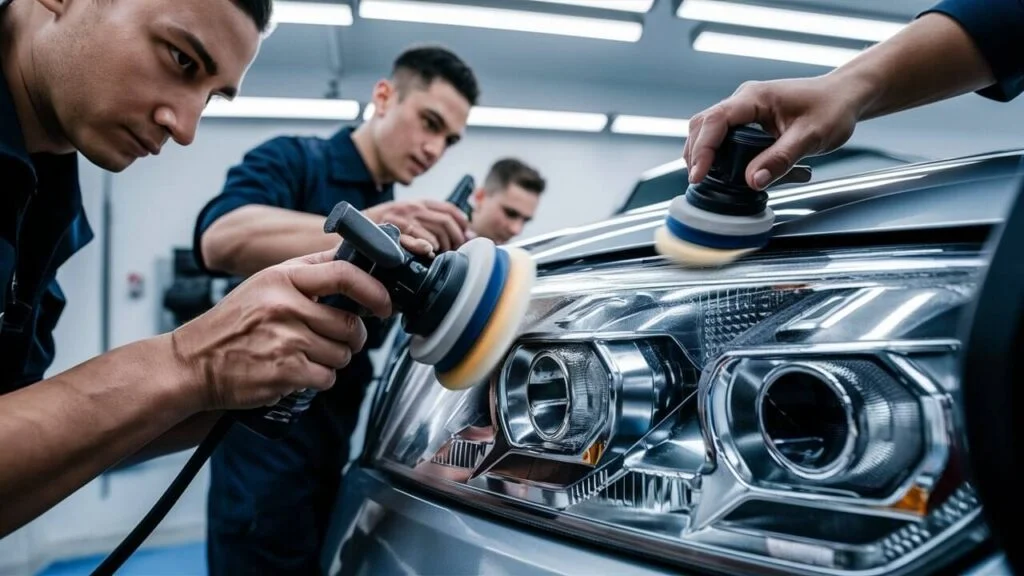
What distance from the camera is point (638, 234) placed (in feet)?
1.84

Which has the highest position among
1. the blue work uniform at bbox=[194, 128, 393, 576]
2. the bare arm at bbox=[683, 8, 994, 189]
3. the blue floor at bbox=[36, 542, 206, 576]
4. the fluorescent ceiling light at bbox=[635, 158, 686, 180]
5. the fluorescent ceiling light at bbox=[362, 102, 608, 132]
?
the fluorescent ceiling light at bbox=[362, 102, 608, 132]

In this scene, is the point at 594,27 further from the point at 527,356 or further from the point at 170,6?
the point at 527,356

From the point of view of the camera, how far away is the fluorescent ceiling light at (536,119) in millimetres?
4672

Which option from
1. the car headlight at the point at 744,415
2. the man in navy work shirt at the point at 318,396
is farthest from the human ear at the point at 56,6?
the car headlight at the point at 744,415

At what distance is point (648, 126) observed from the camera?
200 inches

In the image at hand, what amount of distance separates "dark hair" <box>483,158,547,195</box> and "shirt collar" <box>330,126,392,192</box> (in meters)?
1.60

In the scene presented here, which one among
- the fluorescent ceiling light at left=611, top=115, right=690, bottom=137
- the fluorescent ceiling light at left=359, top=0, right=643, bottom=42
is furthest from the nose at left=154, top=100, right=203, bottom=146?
the fluorescent ceiling light at left=611, top=115, right=690, bottom=137

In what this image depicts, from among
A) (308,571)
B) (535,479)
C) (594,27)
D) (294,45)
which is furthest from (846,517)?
(294,45)

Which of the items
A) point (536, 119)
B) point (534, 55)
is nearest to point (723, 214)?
point (534, 55)

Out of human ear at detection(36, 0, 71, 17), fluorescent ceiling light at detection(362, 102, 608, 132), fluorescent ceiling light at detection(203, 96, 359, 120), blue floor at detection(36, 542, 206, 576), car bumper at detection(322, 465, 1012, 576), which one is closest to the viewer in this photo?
car bumper at detection(322, 465, 1012, 576)

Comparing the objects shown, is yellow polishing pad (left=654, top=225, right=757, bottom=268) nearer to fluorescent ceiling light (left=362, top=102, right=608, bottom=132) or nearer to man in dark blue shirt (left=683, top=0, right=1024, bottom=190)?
man in dark blue shirt (left=683, top=0, right=1024, bottom=190)

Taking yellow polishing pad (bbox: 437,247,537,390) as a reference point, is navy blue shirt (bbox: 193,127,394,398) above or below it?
above

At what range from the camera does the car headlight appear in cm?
33

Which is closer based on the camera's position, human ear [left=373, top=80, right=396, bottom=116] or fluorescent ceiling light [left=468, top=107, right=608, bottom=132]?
human ear [left=373, top=80, right=396, bottom=116]
